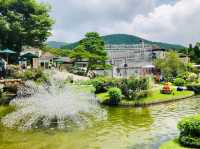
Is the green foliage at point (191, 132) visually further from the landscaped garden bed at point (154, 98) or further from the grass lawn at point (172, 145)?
the landscaped garden bed at point (154, 98)

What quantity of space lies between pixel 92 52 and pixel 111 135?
44666 millimetres

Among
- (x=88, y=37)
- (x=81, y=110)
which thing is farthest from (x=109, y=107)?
(x=88, y=37)

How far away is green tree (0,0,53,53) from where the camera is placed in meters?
52.2

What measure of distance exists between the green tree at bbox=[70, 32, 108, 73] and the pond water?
3524 centimetres

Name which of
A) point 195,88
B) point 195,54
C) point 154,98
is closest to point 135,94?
point 154,98

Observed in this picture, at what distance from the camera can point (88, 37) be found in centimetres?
6844

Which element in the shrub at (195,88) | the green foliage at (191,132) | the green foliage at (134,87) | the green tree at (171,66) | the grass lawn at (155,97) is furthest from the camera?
the green tree at (171,66)

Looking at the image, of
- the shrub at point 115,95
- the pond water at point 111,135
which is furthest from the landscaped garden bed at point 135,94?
the pond water at point 111,135

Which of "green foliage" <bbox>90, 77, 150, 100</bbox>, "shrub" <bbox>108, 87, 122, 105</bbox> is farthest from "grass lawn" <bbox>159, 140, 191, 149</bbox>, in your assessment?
"green foliage" <bbox>90, 77, 150, 100</bbox>

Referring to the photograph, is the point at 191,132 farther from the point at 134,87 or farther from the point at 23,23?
the point at 23,23

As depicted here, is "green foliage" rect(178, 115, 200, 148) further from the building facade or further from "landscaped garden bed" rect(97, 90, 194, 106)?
the building facade

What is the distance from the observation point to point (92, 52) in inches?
2613

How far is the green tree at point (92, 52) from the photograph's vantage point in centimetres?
6488

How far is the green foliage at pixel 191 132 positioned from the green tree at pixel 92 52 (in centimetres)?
4727
